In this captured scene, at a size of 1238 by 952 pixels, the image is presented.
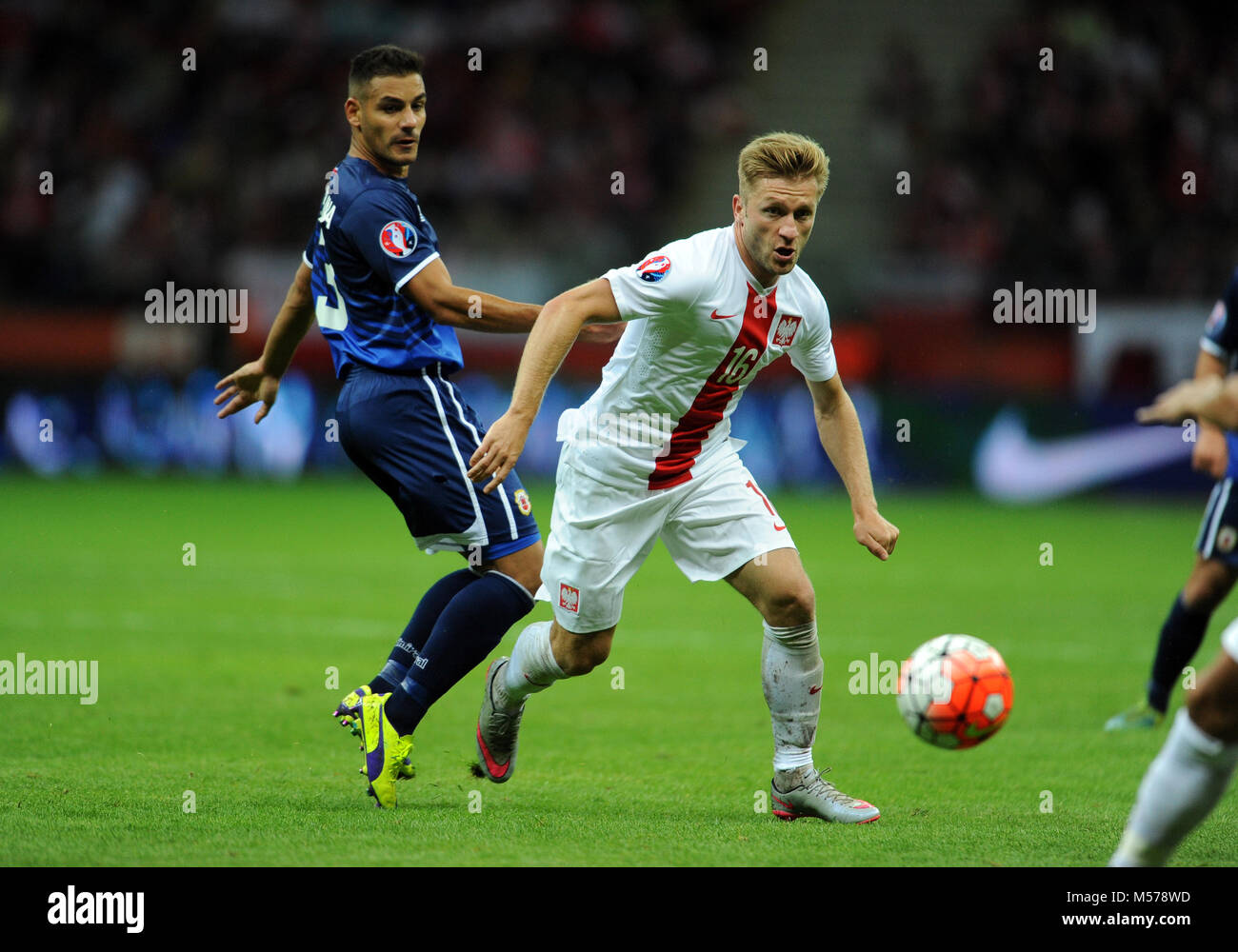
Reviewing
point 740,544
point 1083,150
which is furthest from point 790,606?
point 1083,150

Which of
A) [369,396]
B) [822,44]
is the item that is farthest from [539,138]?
[369,396]

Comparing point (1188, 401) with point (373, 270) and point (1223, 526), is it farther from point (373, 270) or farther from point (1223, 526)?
point (1223, 526)

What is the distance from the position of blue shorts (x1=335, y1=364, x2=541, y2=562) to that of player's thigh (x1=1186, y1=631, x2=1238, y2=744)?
2435 mm

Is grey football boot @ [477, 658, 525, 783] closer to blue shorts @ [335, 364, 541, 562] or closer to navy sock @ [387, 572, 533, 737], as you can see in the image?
navy sock @ [387, 572, 533, 737]

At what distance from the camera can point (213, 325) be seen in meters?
18.6

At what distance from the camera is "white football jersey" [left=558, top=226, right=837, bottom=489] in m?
4.63

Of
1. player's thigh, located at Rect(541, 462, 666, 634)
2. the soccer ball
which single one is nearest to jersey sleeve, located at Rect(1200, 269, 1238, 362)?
the soccer ball

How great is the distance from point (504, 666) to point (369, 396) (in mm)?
1064

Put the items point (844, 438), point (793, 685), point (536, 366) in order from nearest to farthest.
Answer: point (536, 366), point (793, 685), point (844, 438)

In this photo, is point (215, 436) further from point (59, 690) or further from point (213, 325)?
point (59, 690)

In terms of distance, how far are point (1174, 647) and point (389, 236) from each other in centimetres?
375

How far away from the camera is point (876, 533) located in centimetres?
480

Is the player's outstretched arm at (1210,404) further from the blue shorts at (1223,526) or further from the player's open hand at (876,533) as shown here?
the blue shorts at (1223,526)

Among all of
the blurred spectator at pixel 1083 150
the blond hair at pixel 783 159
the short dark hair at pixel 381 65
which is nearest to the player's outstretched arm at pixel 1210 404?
the blond hair at pixel 783 159
